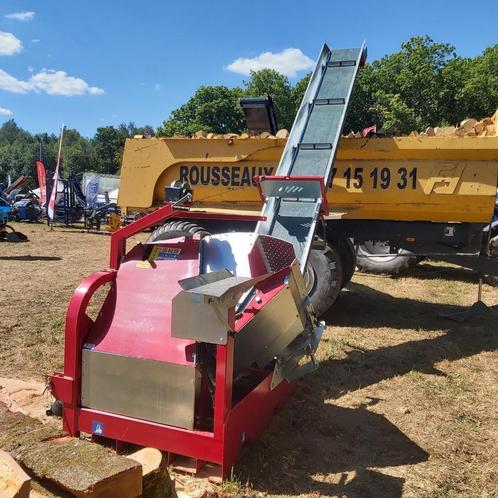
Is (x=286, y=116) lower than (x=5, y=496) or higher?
higher

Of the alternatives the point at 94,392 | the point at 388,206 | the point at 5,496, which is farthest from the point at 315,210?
the point at 5,496

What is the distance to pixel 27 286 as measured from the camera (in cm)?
791

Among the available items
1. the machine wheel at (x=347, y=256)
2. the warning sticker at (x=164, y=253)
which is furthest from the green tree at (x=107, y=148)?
the warning sticker at (x=164, y=253)

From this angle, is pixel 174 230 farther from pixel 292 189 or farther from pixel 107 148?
pixel 107 148

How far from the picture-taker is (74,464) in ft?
7.28

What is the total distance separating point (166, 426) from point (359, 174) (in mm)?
3962

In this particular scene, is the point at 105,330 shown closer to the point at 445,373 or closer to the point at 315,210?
the point at 315,210

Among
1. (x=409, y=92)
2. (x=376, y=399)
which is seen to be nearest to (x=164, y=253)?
(x=376, y=399)

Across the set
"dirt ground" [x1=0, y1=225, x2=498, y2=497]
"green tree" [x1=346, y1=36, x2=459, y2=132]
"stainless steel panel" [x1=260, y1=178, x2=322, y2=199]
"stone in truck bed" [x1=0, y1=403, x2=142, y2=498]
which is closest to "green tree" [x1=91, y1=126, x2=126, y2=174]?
"green tree" [x1=346, y1=36, x2=459, y2=132]

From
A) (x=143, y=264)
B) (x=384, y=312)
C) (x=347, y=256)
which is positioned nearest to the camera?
(x=143, y=264)

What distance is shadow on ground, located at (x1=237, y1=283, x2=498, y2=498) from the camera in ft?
9.40

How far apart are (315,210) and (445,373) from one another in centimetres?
191

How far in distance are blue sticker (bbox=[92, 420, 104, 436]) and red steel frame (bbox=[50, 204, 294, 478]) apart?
0.06ft

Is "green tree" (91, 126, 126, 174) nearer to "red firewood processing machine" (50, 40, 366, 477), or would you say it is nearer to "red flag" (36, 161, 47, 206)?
"red flag" (36, 161, 47, 206)
